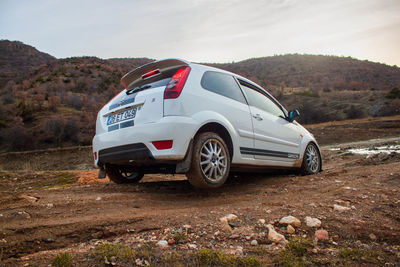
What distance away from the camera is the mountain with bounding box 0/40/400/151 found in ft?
72.7

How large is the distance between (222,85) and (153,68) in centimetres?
96

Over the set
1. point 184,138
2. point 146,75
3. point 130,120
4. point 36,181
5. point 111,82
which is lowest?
point 36,181

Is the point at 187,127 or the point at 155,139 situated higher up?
the point at 187,127

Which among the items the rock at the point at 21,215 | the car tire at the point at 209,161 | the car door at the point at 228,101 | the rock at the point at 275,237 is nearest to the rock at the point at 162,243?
the rock at the point at 275,237

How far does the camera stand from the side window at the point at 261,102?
4.42 meters

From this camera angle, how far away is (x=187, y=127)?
3137 millimetres

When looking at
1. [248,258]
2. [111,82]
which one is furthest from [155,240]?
[111,82]

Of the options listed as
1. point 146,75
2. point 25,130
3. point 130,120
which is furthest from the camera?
point 25,130

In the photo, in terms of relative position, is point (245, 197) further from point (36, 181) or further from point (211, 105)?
point (36, 181)

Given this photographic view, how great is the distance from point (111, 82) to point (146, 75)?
42.7 metres

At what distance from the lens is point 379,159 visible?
6645mm

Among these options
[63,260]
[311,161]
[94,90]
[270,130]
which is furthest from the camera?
[94,90]

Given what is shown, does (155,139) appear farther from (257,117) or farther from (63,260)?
(257,117)

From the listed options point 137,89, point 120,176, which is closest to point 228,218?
point 137,89
